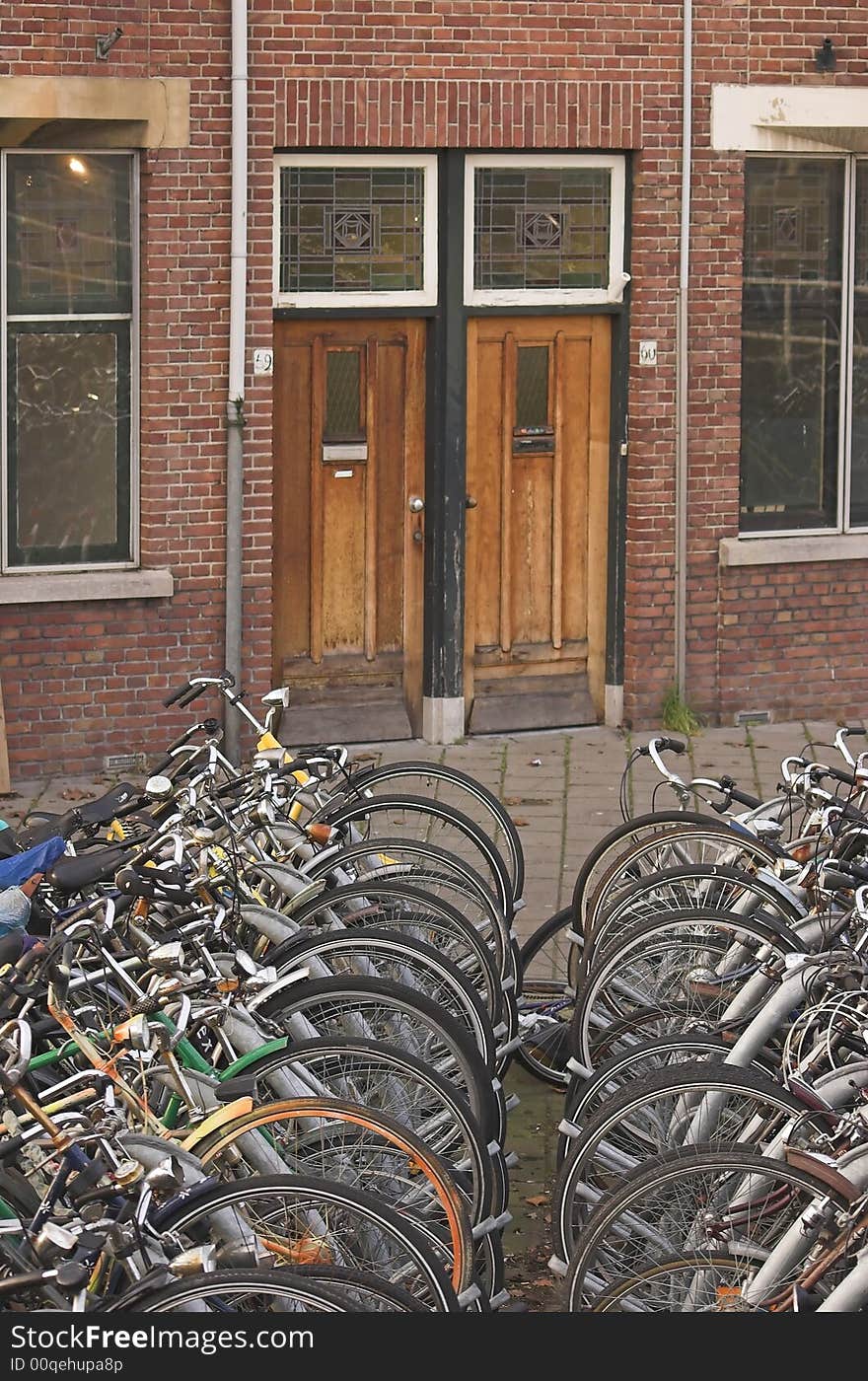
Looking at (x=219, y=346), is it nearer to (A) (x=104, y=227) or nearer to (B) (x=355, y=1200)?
(A) (x=104, y=227)

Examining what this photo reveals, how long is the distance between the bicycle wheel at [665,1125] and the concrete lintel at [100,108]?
693cm

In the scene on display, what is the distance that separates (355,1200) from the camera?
4207 mm

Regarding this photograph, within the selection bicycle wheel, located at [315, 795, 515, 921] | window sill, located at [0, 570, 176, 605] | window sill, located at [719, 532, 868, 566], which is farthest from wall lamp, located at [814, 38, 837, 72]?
bicycle wheel, located at [315, 795, 515, 921]

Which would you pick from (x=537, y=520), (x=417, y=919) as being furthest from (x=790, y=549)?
(x=417, y=919)

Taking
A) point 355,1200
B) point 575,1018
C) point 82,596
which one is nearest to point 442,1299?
point 355,1200

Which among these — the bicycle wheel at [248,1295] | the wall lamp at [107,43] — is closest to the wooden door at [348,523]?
the wall lamp at [107,43]

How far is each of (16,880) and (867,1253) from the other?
9.02 ft

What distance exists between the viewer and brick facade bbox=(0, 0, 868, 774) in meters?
10.9

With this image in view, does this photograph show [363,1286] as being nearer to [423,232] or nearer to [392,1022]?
[392,1022]

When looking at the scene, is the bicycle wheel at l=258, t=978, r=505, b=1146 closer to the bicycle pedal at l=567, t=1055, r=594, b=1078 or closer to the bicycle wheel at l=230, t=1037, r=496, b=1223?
the bicycle wheel at l=230, t=1037, r=496, b=1223

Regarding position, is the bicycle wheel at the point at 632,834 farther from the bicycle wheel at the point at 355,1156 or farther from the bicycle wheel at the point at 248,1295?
the bicycle wheel at the point at 248,1295

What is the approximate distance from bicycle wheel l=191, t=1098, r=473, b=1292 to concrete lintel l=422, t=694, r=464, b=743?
715 centimetres

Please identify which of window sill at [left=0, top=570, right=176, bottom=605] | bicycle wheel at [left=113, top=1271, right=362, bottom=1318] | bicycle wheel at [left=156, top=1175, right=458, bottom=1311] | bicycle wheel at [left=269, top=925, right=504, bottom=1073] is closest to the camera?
bicycle wheel at [left=113, top=1271, right=362, bottom=1318]

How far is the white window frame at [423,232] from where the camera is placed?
11211 mm
